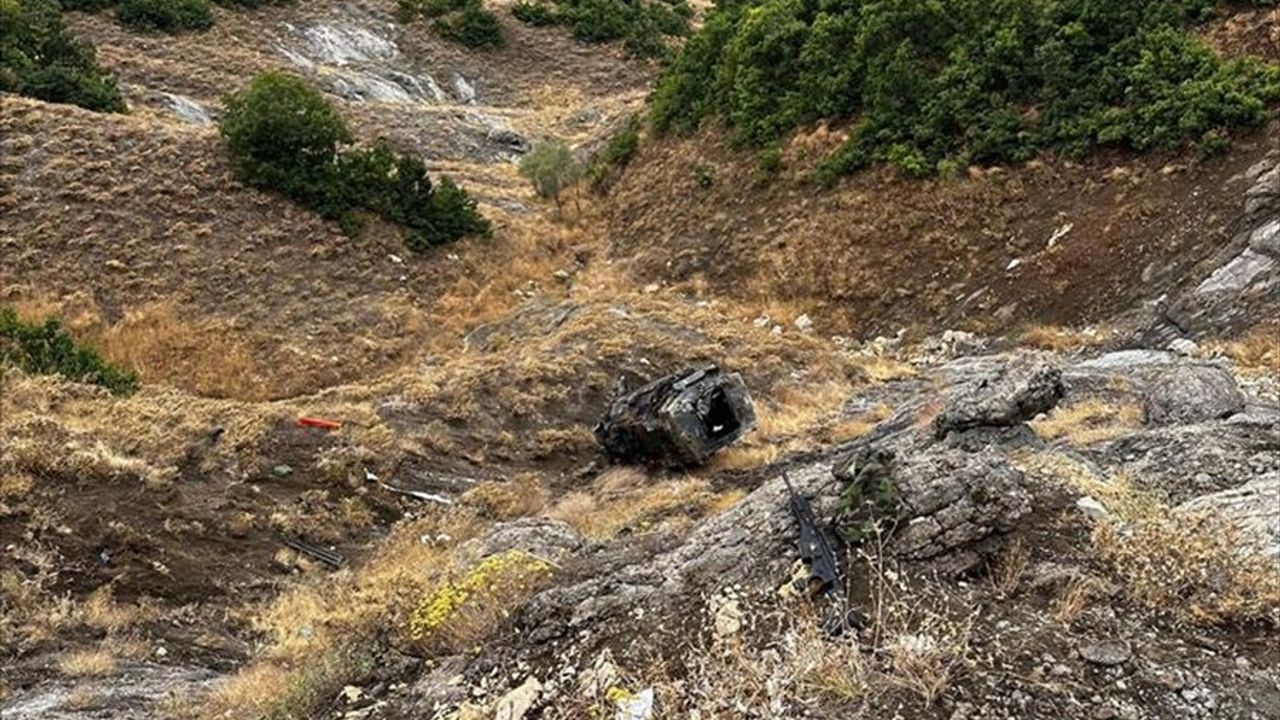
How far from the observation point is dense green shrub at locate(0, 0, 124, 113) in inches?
1062

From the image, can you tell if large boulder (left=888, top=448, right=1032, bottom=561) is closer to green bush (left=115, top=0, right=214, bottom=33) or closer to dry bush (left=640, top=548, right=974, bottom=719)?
dry bush (left=640, top=548, right=974, bottom=719)

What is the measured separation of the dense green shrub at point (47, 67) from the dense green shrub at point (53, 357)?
14533 mm

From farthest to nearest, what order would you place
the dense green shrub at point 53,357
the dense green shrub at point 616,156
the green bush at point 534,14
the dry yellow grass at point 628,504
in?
1. the green bush at point 534,14
2. the dense green shrub at point 616,156
3. the dense green shrub at point 53,357
4. the dry yellow grass at point 628,504

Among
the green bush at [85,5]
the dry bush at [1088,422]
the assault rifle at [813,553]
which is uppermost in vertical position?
the assault rifle at [813,553]

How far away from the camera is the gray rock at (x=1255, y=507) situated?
548cm

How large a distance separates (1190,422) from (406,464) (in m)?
9.60

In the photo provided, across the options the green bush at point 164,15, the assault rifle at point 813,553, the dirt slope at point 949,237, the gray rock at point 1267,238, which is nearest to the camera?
the assault rifle at point 813,553

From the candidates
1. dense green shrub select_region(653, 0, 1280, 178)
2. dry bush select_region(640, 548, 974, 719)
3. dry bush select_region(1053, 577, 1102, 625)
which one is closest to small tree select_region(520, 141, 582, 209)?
dense green shrub select_region(653, 0, 1280, 178)

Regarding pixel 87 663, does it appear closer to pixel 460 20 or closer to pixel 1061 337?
pixel 1061 337

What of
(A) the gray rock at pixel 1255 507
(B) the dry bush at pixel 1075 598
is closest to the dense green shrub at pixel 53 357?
(B) the dry bush at pixel 1075 598

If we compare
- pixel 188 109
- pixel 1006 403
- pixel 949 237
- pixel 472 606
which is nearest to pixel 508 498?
pixel 472 606

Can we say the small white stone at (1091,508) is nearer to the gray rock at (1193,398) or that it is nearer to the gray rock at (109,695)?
the gray rock at (1193,398)

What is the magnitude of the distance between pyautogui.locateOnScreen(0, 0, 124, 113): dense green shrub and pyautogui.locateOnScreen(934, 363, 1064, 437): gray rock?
27076mm

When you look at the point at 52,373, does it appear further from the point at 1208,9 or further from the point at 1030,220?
the point at 1208,9
